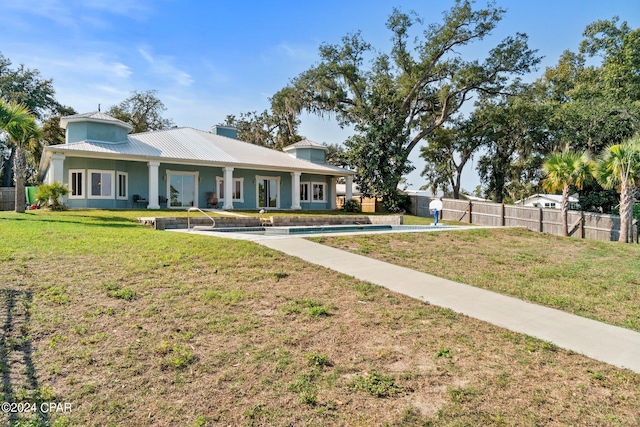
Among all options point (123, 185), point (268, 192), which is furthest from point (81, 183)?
point (268, 192)

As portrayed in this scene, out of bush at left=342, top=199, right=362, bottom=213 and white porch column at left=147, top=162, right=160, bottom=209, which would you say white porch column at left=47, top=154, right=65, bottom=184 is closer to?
Result: white porch column at left=147, top=162, right=160, bottom=209

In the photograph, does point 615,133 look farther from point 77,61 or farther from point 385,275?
point 77,61

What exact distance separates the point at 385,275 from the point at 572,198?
2922 cm

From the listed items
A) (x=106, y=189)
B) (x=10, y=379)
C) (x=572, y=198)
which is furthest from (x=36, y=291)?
(x=572, y=198)

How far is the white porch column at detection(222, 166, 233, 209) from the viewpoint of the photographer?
22.6 metres

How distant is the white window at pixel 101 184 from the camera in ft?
65.2

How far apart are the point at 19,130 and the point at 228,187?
1052cm

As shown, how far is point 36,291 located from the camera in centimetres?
509

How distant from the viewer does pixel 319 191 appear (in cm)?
2830

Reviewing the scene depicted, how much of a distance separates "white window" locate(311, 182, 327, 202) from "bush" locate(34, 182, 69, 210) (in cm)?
1537

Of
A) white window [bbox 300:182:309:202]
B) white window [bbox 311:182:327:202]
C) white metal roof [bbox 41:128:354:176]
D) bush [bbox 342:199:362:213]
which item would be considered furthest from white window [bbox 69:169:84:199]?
bush [bbox 342:199:362:213]

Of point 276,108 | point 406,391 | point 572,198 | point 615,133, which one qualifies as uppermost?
point 276,108

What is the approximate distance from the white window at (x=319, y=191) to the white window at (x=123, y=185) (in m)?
12.1

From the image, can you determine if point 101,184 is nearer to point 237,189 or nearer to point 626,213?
point 237,189
